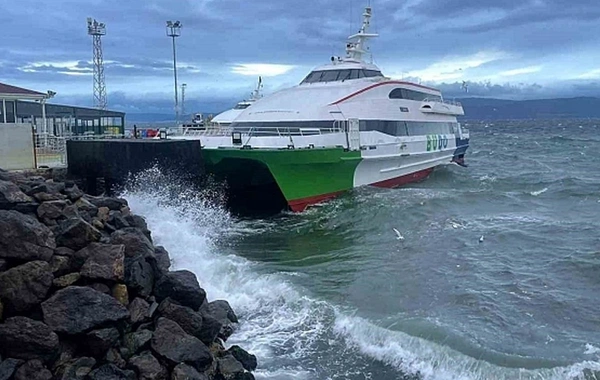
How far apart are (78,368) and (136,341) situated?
744 mm

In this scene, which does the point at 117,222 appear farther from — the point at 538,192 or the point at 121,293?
the point at 538,192

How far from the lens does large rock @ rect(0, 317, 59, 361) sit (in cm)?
634

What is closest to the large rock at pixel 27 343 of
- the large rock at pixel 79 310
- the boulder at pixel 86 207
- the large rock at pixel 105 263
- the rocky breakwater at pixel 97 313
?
the rocky breakwater at pixel 97 313

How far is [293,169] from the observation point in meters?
18.9

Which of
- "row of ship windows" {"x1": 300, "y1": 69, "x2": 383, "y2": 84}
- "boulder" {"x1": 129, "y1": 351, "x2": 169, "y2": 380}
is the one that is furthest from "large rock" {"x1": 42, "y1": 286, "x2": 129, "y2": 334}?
"row of ship windows" {"x1": 300, "y1": 69, "x2": 383, "y2": 84}

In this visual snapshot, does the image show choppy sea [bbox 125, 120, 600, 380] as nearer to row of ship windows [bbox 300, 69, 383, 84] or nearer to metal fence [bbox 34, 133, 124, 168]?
metal fence [bbox 34, 133, 124, 168]

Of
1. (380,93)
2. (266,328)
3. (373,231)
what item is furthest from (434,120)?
(266,328)

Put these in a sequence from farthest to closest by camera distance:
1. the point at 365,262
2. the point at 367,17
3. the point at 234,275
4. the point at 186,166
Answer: the point at 367,17 < the point at 186,166 < the point at 365,262 < the point at 234,275

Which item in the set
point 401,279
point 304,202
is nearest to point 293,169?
point 304,202

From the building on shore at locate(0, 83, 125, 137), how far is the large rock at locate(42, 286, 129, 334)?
1525 centimetres

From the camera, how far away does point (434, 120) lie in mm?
28297

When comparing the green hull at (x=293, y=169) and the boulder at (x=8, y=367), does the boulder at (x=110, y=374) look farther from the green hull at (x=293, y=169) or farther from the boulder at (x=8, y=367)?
the green hull at (x=293, y=169)

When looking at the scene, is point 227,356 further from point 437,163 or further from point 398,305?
point 437,163

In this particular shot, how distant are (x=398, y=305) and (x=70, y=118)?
73.9 feet
